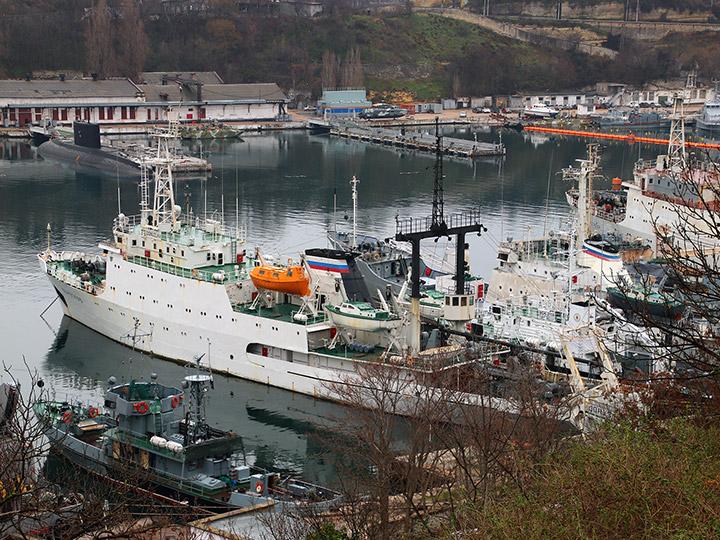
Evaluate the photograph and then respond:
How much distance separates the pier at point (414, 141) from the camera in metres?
87.1

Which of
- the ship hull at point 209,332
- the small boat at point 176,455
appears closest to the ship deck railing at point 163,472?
the small boat at point 176,455

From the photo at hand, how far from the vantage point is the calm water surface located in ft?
102

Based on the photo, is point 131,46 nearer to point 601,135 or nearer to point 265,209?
point 601,135

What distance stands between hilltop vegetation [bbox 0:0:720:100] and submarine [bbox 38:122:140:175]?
28.0 meters

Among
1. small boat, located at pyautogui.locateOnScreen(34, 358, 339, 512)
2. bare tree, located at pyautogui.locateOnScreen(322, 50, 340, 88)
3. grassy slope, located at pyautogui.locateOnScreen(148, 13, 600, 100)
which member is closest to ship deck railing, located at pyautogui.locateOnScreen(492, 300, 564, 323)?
small boat, located at pyautogui.locateOnScreen(34, 358, 339, 512)

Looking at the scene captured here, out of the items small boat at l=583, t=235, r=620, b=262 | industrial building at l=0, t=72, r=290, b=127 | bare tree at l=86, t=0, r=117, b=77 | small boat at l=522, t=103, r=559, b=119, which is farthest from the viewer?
small boat at l=522, t=103, r=559, b=119

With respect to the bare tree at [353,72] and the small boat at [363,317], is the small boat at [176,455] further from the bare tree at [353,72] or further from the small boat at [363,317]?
the bare tree at [353,72]

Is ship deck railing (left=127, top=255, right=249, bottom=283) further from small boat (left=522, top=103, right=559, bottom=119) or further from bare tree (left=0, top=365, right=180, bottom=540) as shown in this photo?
small boat (left=522, top=103, right=559, bottom=119)

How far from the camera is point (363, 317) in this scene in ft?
99.6

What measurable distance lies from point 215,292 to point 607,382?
13.7 m

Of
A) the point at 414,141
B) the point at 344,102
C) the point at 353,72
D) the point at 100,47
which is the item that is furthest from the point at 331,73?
the point at 414,141

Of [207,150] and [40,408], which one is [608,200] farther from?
[207,150]

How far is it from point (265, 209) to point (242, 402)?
101ft

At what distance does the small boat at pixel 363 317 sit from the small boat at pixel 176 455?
23.3 ft
